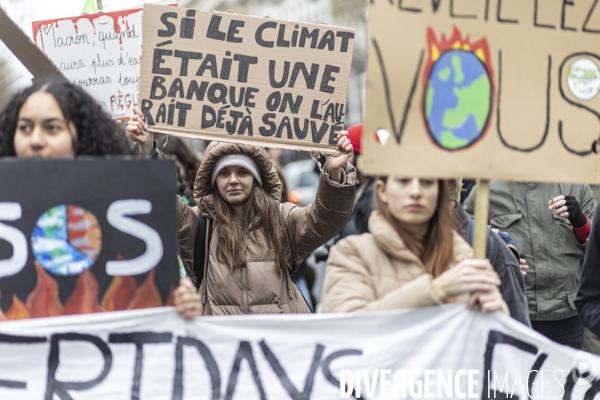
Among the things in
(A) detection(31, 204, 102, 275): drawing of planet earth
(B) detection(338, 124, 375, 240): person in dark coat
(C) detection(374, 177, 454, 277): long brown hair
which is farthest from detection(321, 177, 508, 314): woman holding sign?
(B) detection(338, 124, 375, 240): person in dark coat

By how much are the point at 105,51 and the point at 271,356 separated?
290cm

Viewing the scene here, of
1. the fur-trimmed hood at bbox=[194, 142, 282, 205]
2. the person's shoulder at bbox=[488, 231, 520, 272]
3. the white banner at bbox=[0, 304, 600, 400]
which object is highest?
the fur-trimmed hood at bbox=[194, 142, 282, 205]

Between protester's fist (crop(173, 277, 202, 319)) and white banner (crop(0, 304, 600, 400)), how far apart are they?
0.04m

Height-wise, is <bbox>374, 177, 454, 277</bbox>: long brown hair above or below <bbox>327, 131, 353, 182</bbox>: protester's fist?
below

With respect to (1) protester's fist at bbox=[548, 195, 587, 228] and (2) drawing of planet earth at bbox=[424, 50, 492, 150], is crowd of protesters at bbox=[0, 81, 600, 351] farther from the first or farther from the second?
(2) drawing of planet earth at bbox=[424, 50, 492, 150]

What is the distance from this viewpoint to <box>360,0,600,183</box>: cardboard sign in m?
2.86

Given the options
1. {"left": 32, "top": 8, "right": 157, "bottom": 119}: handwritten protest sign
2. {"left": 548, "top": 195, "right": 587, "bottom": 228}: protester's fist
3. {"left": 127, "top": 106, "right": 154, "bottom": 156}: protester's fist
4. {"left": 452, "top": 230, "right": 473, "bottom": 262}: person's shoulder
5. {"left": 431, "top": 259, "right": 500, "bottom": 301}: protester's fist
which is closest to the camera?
{"left": 431, "top": 259, "right": 500, "bottom": 301}: protester's fist

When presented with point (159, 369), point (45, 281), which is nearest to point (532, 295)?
point (159, 369)

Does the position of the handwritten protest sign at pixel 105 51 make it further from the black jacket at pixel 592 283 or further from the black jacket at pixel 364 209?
the black jacket at pixel 592 283

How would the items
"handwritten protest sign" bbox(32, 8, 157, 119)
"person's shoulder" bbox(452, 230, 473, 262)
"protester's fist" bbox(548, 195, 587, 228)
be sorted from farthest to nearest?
"handwritten protest sign" bbox(32, 8, 157, 119), "protester's fist" bbox(548, 195, 587, 228), "person's shoulder" bbox(452, 230, 473, 262)

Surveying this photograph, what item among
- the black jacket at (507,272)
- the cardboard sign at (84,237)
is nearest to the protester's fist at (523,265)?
the black jacket at (507,272)

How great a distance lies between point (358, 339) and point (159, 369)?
26.9 inches

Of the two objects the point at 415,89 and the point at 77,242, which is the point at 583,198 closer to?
the point at 415,89

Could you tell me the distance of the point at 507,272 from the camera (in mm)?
3707
